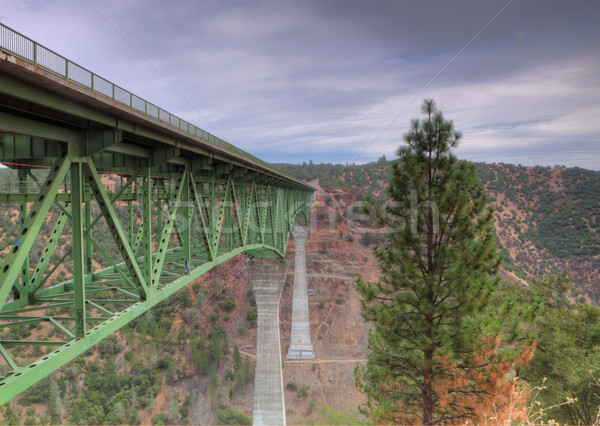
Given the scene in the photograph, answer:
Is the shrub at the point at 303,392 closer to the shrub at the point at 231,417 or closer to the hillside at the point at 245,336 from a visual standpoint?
the hillside at the point at 245,336

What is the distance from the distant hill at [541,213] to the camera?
180ft

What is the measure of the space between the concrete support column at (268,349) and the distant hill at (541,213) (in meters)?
30.3

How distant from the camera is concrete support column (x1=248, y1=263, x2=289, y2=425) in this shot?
2255 cm

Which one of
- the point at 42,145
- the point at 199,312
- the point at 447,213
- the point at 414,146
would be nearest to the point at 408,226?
the point at 447,213

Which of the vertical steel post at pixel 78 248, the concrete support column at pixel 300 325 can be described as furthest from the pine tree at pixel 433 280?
the concrete support column at pixel 300 325

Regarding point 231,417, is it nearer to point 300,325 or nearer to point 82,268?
point 300,325

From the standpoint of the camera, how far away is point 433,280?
341 inches

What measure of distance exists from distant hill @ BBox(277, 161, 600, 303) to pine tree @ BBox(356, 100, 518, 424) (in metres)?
38.9

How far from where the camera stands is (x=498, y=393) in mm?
7746

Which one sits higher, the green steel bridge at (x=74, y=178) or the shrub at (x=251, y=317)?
the green steel bridge at (x=74, y=178)

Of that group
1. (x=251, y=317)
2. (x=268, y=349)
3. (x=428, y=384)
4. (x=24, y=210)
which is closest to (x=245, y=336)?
(x=251, y=317)

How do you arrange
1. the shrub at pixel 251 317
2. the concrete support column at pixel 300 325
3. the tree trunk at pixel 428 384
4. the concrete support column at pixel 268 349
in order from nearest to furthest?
the tree trunk at pixel 428 384 < the concrete support column at pixel 268 349 < the concrete support column at pixel 300 325 < the shrub at pixel 251 317

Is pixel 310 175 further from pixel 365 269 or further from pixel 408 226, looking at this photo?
pixel 408 226

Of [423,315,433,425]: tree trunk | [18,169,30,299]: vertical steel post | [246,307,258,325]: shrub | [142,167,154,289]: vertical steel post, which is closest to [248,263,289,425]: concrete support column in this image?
[423,315,433,425]: tree trunk
